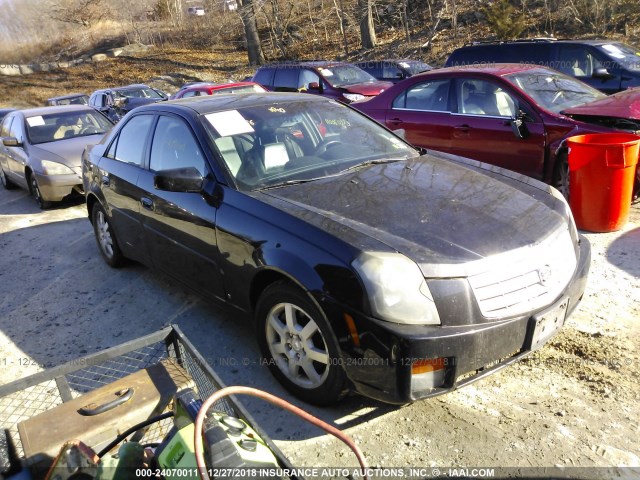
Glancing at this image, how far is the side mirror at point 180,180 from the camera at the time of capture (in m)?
3.52

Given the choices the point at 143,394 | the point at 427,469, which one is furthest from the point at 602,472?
the point at 143,394

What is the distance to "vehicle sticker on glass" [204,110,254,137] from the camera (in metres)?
3.78

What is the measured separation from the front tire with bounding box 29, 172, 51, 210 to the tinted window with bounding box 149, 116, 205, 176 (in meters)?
4.64

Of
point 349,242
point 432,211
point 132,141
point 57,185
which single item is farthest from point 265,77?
point 349,242

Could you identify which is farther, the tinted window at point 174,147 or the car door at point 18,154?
the car door at point 18,154

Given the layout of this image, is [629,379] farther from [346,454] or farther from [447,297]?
[346,454]

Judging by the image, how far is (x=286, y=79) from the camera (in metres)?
12.6

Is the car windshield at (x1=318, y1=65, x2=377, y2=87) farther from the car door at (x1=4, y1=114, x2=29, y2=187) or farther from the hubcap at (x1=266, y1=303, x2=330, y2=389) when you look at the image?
the hubcap at (x1=266, y1=303, x2=330, y2=389)

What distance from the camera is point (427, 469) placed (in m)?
2.66

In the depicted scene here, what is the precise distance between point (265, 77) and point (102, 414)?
11920 millimetres

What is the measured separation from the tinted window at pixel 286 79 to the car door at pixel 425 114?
5499mm

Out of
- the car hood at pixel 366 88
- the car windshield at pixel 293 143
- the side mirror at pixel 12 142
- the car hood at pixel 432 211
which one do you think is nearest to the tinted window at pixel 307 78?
the car hood at pixel 366 88

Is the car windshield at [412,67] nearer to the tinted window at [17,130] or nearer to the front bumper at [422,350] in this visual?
the tinted window at [17,130]

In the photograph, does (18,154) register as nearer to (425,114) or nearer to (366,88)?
(425,114)
